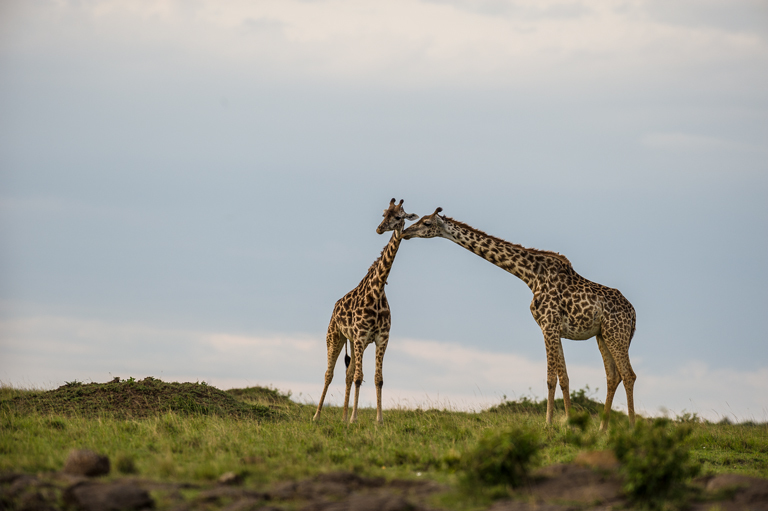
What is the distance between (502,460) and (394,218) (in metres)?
8.85

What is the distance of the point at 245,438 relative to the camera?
13.0 m

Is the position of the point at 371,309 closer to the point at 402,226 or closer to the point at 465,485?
the point at 402,226

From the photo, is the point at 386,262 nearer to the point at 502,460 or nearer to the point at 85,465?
the point at 502,460

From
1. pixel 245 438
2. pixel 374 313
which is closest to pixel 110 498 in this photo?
pixel 245 438

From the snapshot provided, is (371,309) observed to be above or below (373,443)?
above

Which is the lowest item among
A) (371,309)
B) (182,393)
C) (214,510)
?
(214,510)

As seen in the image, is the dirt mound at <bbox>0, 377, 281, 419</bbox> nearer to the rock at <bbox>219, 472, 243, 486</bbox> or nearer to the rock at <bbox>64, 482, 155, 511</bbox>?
the rock at <bbox>219, 472, 243, 486</bbox>

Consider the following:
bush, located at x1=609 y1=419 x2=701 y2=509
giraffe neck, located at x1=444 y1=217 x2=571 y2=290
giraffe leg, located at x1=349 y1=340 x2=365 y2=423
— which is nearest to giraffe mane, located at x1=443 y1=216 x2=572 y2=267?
giraffe neck, located at x1=444 y1=217 x2=571 y2=290

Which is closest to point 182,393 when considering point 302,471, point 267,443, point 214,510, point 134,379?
point 134,379

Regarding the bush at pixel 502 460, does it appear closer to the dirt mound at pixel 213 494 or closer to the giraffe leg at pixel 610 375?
the dirt mound at pixel 213 494

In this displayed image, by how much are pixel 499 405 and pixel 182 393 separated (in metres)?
10.5

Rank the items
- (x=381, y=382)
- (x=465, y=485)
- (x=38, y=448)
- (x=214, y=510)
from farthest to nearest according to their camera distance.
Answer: (x=381, y=382) → (x=38, y=448) → (x=465, y=485) → (x=214, y=510)

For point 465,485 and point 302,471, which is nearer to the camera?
point 465,485

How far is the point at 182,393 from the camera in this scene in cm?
1884
